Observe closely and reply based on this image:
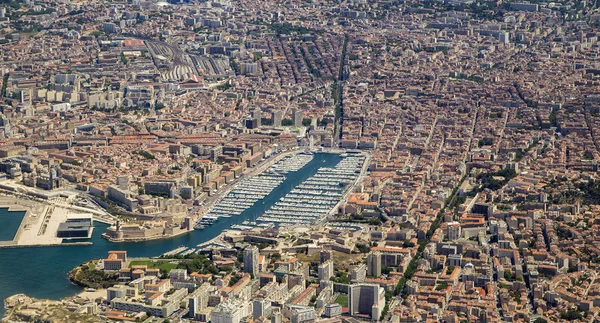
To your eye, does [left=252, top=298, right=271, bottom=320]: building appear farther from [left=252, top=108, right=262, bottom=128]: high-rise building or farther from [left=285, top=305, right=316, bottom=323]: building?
[left=252, top=108, right=262, bottom=128]: high-rise building

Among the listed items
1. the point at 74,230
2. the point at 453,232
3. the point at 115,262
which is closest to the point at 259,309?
the point at 115,262

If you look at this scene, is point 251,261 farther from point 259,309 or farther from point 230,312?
point 230,312

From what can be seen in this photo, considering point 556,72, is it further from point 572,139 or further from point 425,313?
point 425,313

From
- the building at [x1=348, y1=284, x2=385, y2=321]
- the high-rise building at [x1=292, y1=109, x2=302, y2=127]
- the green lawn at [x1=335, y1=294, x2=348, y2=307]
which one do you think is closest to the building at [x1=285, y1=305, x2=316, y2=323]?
the building at [x1=348, y1=284, x2=385, y2=321]

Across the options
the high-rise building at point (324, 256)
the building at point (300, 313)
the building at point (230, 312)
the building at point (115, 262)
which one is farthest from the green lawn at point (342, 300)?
the building at point (115, 262)

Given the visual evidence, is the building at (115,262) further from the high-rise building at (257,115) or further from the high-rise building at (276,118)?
the high-rise building at (276,118)
